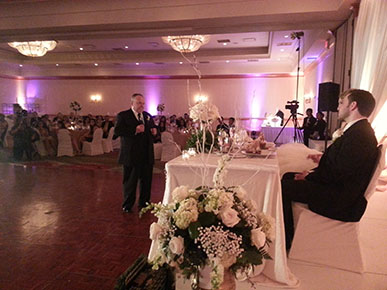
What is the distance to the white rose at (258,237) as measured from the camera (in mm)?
1351

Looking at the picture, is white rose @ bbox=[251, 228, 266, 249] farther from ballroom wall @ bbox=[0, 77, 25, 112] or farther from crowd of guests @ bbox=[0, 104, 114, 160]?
ballroom wall @ bbox=[0, 77, 25, 112]

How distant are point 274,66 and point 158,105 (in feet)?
20.5

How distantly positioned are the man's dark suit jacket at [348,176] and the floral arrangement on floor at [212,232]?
1324 millimetres

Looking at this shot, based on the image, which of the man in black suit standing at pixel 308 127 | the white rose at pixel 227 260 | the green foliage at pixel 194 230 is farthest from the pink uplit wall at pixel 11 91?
the white rose at pixel 227 260

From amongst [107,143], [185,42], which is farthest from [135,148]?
[107,143]

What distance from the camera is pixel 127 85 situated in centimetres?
1612

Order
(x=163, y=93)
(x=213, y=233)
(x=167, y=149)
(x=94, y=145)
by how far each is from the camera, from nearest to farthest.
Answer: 1. (x=213, y=233)
2. (x=167, y=149)
3. (x=94, y=145)
4. (x=163, y=93)

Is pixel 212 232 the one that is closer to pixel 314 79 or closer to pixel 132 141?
pixel 132 141

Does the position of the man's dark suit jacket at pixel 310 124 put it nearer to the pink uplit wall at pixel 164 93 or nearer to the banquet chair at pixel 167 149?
the banquet chair at pixel 167 149

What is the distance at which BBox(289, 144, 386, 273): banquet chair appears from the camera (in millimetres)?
2559

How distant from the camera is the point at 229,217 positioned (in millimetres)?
1312

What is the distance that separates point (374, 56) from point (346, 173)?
211 centimetres

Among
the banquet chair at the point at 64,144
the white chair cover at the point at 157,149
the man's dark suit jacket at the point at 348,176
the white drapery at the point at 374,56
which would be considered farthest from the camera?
the banquet chair at the point at 64,144

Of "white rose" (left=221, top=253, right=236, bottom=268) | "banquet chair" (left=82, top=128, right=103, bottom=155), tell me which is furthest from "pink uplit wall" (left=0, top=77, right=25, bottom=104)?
"white rose" (left=221, top=253, right=236, bottom=268)
